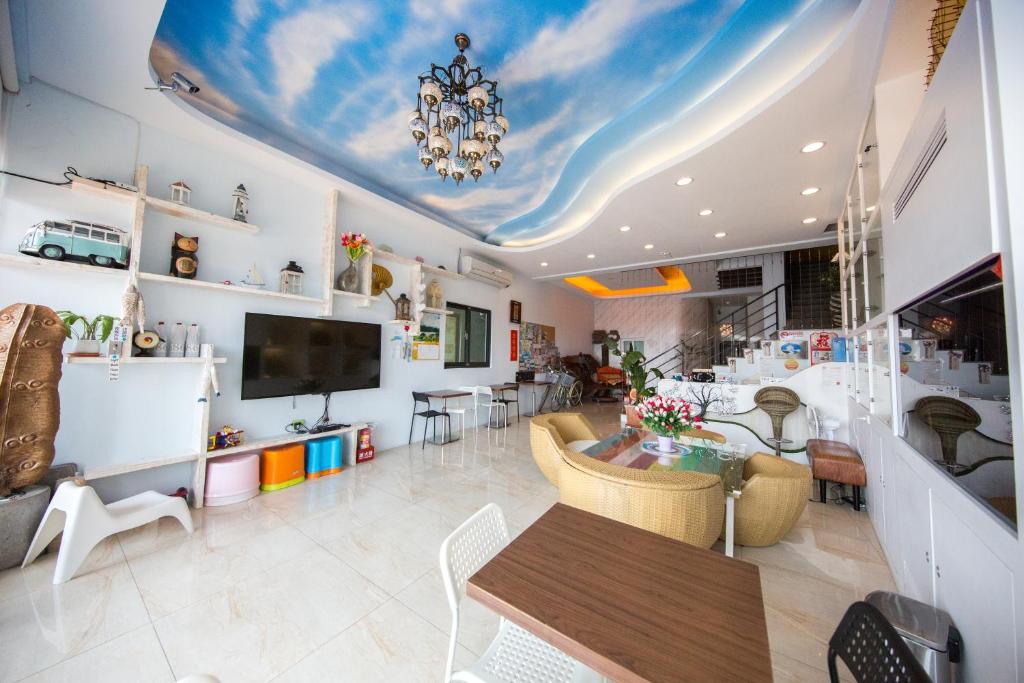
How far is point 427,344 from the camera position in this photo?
5477mm

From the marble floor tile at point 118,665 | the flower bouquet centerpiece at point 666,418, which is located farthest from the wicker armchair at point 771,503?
the marble floor tile at point 118,665

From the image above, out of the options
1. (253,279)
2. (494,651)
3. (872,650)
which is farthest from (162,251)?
(872,650)

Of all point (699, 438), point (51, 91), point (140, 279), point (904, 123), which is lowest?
point (699, 438)

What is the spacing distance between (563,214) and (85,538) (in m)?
5.46

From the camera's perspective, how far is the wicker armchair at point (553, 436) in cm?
282

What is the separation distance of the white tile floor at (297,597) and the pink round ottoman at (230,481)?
0.49 feet

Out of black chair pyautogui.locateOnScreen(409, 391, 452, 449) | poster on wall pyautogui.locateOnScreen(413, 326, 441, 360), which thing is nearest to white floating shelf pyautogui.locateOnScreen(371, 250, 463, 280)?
poster on wall pyautogui.locateOnScreen(413, 326, 441, 360)

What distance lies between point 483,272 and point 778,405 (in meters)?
4.65

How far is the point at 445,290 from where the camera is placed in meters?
5.88

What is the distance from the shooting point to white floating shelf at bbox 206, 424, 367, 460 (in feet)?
10.3

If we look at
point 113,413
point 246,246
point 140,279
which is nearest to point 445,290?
point 246,246

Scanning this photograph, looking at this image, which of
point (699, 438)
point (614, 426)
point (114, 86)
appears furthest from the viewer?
point (614, 426)

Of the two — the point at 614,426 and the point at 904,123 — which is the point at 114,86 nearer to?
the point at 904,123

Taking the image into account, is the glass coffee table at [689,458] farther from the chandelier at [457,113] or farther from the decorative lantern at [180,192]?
the decorative lantern at [180,192]
